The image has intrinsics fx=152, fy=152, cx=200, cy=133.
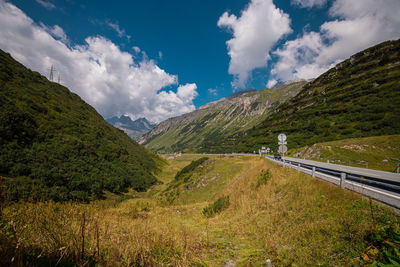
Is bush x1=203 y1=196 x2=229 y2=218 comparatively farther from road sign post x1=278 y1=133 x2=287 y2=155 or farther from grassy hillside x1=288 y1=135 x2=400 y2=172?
grassy hillside x1=288 y1=135 x2=400 y2=172

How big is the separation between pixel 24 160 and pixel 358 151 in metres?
55.1

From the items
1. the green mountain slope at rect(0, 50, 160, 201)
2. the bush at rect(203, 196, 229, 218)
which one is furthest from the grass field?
the green mountain slope at rect(0, 50, 160, 201)

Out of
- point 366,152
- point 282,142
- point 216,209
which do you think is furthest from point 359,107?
point 216,209

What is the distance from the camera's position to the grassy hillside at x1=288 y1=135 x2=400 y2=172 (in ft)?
85.5

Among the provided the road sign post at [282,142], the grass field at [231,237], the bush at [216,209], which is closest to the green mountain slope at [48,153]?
the grass field at [231,237]

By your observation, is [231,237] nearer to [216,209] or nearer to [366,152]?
[216,209]

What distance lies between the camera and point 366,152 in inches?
1158

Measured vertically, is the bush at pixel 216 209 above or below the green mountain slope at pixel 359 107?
below

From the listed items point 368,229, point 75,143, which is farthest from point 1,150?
point 368,229

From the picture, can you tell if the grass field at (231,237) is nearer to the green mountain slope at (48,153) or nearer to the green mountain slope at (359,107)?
the green mountain slope at (48,153)

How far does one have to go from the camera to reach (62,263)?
3133mm

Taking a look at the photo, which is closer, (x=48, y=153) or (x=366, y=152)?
(x=48, y=153)

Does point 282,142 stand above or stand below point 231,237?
above

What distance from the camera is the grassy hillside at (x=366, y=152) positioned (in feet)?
85.5
